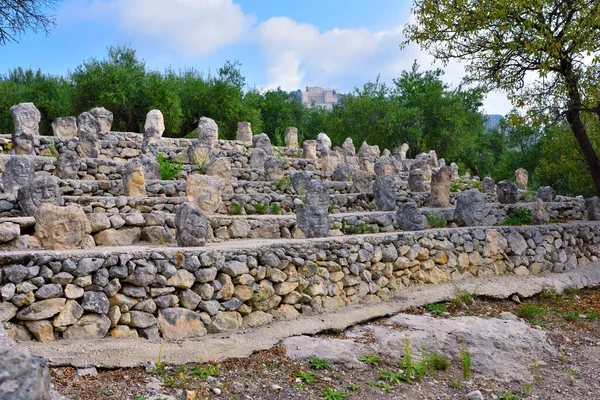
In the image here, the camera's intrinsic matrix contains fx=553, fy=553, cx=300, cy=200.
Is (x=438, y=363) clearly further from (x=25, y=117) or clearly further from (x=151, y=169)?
(x=25, y=117)

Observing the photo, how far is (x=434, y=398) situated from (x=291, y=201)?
23.9ft

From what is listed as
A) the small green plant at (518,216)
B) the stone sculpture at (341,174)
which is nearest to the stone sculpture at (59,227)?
the small green plant at (518,216)

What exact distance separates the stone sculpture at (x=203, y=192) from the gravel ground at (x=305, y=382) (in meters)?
3.94

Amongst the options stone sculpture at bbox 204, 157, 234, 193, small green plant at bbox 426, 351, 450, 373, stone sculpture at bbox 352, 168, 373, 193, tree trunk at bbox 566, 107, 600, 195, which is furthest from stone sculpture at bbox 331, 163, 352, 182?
small green plant at bbox 426, 351, 450, 373

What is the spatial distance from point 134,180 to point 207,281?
5.02 m

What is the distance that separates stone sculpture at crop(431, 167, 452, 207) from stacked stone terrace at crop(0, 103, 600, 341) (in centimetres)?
3

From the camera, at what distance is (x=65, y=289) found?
6.12m

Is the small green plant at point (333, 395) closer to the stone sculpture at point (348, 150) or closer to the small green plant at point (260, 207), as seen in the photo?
the small green plant at point (260, 207)

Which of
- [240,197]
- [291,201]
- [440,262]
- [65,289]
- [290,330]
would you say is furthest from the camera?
[291,201]

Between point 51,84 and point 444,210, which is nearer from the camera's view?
point 444,210

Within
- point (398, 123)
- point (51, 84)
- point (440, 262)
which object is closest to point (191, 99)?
point (51, 84)

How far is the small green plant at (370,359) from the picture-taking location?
678 centimetres

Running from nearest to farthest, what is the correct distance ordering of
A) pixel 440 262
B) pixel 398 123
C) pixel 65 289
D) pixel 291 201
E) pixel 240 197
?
pixel 65 289
pixel 440 262
pixel 240 197
pixel 291 201
pixel 398 123

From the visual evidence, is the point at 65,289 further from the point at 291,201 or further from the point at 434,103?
the point at 434,103
